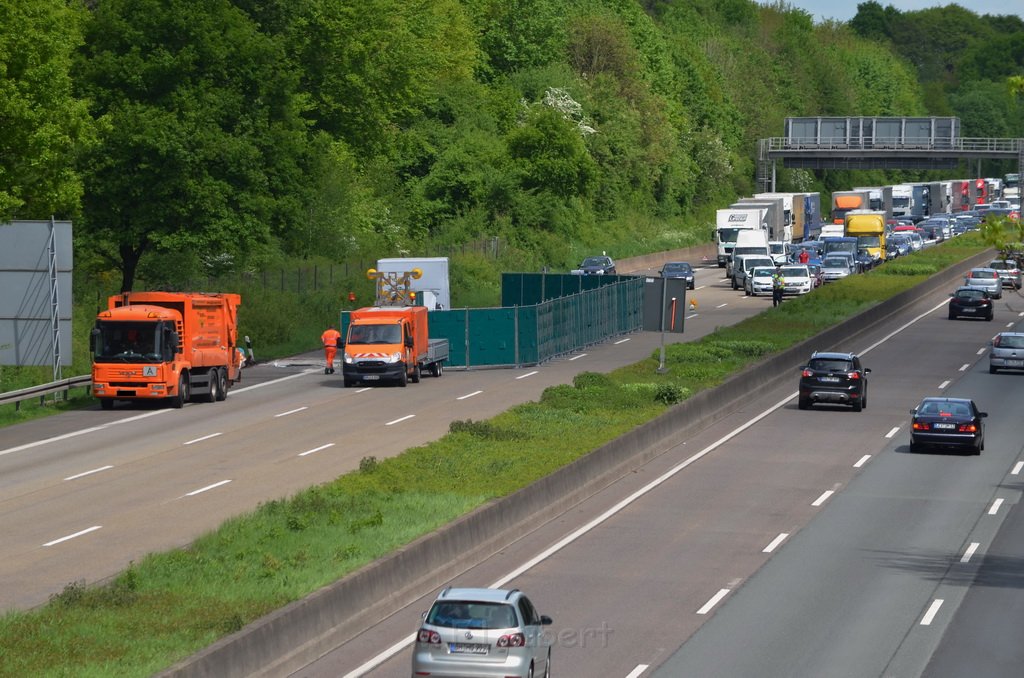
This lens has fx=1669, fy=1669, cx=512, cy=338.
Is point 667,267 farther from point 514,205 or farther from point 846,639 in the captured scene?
point 846,639

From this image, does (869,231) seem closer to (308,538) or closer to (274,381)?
(274,381)

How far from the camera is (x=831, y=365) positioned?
47.3 m

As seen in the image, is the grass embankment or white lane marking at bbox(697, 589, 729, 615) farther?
white lane marking at bbox(697, 589, 729, 615)

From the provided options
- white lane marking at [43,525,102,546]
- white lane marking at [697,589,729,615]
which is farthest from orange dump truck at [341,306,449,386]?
white lane marking at [697,589,729,615]

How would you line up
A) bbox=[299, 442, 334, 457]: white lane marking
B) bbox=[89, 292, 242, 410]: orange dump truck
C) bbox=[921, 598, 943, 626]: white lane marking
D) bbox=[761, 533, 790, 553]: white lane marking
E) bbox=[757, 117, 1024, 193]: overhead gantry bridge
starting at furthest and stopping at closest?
bbox=[757, 117, 1024, 193]: overhead gantry bridge < bbox=[89, 292, 242, 410]: orange dump truck < bbox=[299, 442, 334, 457]: white lane marking < bbox=[761, 533, 790, 553]: white lane marking < bbox=[921, 598, 943, 626]: white lane marking

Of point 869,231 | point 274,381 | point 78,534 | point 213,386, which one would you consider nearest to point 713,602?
point 78,534

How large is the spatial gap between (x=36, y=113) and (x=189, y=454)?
12.0 m

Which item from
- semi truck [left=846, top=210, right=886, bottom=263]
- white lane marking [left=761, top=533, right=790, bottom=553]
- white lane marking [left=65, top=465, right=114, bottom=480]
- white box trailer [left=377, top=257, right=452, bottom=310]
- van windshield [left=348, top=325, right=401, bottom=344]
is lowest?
white lane marking [left=761, top=533, right=790, bottom=553]

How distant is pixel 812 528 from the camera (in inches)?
1192

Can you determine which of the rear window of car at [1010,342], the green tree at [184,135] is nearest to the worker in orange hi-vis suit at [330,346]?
the green tree at [184,135]

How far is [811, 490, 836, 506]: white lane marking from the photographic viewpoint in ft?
108

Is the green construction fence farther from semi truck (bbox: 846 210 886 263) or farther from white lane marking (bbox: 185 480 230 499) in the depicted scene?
semi truck (bbox: 846 210 886 263)

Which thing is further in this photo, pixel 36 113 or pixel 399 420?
pixel 36 113

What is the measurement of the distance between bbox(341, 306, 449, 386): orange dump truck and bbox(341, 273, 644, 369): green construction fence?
118 inches
